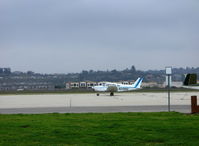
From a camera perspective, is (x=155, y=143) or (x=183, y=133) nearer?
(x=155, y=143)

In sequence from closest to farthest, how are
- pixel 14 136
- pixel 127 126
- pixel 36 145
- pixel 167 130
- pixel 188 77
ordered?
pixel 36 145 → pixel 14 136 → pixel 167 130 → pixel 127 126 → pixel 188 77

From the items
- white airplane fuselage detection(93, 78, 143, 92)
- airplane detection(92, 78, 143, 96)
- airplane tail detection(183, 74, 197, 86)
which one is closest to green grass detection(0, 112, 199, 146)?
airplane tail detection(183, 74, 197, 86)

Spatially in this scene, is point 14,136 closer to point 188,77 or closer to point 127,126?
point 127,126

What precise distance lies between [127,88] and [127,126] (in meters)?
68.4

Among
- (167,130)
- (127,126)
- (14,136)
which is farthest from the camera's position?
(127,126)

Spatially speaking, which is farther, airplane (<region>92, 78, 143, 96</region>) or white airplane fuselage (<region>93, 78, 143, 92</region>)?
white airplane fuselage (<region>93, 78, 143, 92</region>)

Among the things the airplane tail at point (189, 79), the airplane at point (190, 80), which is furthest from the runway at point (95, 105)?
the airplane tail at point (189, 79)

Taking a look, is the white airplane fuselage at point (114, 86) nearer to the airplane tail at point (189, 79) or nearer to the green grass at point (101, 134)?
the airplane tail at point (189, 79)

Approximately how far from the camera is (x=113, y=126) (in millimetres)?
15398

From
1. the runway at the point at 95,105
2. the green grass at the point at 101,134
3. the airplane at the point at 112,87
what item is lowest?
the runway at the point at 95,105

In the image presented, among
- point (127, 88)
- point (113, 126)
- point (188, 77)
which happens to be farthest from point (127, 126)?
point (127, 88)

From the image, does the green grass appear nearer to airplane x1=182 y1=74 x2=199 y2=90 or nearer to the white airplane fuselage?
airplane x1=182 y1=74 x2=199 y2=90

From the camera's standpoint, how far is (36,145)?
37.9 ft

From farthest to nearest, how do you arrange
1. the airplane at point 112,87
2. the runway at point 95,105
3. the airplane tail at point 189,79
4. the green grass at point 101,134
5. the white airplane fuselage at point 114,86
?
the white airplane fuselage at point 114,86 → the airplane at point 112,87 → the airplane tail at point 189,79 → the runway at point 95,105 → the green grass at point 101,134
